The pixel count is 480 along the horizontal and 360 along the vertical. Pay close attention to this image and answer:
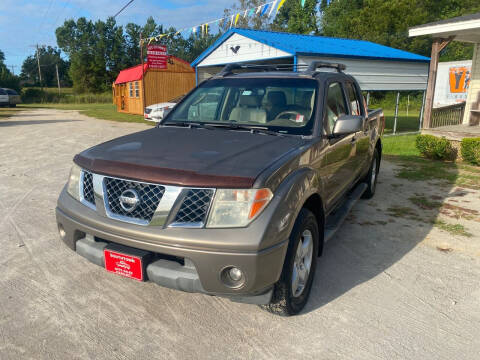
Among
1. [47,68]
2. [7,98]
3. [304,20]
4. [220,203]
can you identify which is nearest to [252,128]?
[220,203]

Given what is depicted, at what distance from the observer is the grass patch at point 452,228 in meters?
4.70

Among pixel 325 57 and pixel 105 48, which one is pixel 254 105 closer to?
pixel 325 57

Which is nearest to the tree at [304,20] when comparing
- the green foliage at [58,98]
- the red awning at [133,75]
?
the green foliage at [58,98]

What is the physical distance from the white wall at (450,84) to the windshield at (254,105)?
79.2ft

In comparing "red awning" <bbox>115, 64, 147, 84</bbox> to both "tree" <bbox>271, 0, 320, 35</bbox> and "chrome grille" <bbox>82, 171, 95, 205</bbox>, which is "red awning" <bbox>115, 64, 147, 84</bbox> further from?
"tree" <bbox>271, 0, 320, 35</bbox>

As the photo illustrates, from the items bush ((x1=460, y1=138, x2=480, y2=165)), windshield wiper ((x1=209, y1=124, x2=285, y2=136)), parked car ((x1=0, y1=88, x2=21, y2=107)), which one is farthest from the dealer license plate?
parked car ((x1=0, y1=88, x2=21, y2=107))

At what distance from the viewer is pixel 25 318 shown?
290 cm

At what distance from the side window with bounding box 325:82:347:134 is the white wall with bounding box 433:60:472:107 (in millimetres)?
23416

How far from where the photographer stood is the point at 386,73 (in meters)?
15.6

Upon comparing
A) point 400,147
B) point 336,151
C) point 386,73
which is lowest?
point 400,147

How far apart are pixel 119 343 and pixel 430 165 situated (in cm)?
840

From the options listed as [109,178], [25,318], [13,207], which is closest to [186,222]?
[109,178]

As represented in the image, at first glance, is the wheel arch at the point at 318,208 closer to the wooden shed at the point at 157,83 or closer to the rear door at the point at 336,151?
the rear door at the point at 336,151

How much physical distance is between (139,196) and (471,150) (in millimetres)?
8813
